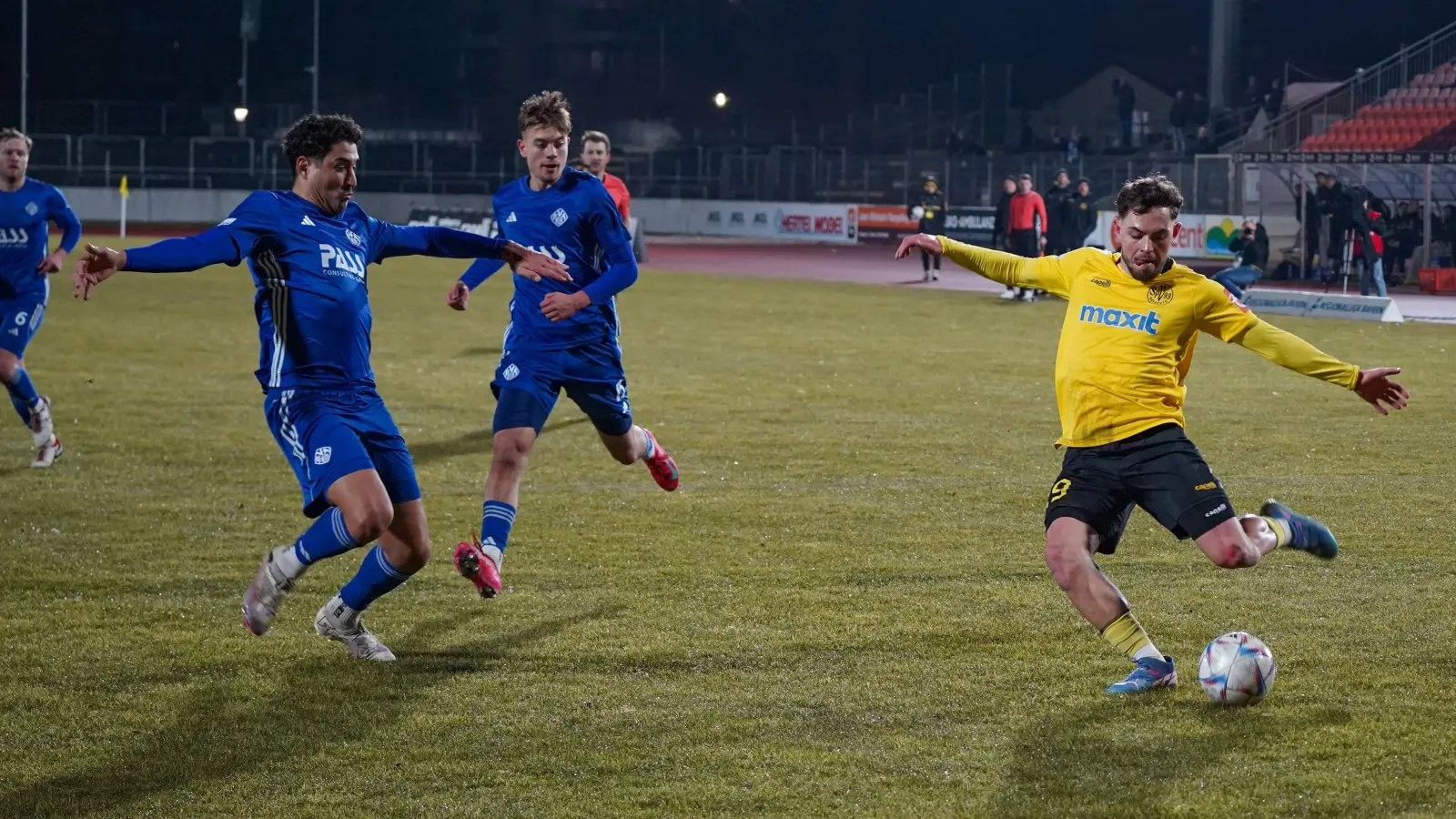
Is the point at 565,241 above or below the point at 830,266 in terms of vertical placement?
below

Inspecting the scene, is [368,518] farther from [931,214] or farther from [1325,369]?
[931,214]

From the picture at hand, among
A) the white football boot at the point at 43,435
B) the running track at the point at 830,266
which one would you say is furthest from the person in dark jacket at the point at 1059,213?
the white football boot at the point at 43,435

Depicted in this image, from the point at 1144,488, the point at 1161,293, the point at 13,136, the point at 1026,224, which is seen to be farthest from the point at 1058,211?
the point at 1144,488

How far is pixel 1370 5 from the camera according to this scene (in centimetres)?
4834

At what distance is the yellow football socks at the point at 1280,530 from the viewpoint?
593cm

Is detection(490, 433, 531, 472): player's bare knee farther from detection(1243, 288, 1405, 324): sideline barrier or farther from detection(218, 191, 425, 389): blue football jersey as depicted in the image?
detection(1243, 288, 1405, 324): sideline barrier

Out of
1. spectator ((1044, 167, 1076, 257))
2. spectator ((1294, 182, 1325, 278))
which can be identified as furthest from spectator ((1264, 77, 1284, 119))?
spectator ((1044, 167, 1076, 257))

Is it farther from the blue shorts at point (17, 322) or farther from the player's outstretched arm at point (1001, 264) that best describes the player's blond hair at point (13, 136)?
the player's outstretched arm at point (1001, 264)

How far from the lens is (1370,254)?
24125mm

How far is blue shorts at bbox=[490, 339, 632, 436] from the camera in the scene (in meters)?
7.43

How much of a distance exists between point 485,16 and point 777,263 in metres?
28.1

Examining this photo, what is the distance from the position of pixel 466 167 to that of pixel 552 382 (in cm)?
4477

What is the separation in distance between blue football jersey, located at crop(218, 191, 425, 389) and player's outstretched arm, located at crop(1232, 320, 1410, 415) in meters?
3.24

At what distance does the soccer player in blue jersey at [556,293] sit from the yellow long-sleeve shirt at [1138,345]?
7.81ft
